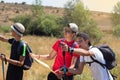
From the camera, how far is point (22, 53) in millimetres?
6723

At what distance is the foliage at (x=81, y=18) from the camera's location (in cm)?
5525

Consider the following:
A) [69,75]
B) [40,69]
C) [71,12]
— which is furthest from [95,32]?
[69,75]

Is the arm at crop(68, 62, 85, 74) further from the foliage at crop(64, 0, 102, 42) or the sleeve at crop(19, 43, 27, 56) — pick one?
the foliage at crop(64, 0, 102, 42)

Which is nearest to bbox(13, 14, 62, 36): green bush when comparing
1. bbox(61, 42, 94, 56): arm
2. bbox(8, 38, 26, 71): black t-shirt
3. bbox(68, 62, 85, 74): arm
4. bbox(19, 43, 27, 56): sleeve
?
bbox(8, 38, 26, 71): black t-shirt

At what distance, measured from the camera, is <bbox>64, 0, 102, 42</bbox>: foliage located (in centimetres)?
5525

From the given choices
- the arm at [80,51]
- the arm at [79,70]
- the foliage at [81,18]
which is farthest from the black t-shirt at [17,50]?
the foliage at [81,18]

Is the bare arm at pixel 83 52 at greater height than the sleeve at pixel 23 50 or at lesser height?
greater

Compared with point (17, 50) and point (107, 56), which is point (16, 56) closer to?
point (17, 50)

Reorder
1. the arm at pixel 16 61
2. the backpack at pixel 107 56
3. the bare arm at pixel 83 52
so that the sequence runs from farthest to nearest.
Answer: the arm at pixel 16 61, the backpack at pixel 107 56, the bare arm at pixel 83 52

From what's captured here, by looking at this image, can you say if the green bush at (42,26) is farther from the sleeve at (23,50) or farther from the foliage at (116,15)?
the sleeve at (23,50)

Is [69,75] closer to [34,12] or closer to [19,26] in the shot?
[19,26]

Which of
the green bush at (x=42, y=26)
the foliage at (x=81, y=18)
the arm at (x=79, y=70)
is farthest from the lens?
the green bush at (x=42, y=26)

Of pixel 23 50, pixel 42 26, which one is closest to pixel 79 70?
pixel 23 50

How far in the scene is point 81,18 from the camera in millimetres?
57781
